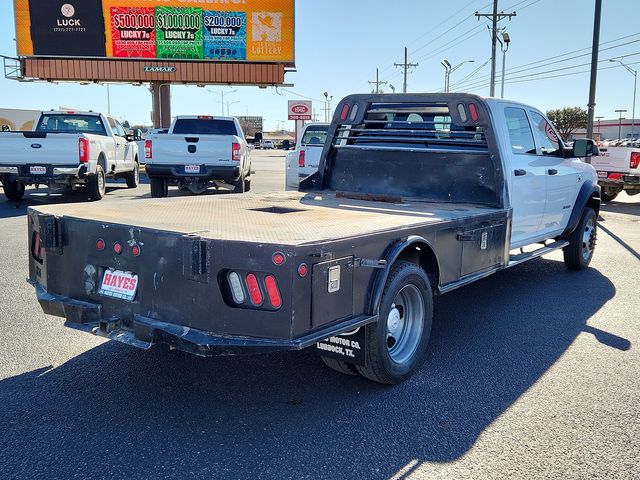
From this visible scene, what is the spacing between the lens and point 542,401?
13.4 ft

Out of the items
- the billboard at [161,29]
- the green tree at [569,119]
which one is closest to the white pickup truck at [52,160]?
the billboard at [161,29]

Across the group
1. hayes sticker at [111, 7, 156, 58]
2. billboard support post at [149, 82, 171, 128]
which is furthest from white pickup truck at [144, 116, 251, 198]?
billboard support post at [149, 82, 171, 128]

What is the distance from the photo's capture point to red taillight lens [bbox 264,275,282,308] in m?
3.26

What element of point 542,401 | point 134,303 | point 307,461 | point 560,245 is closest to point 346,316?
point 307,461

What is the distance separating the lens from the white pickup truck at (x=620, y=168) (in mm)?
16469

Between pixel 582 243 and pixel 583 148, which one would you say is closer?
pixel 583 148

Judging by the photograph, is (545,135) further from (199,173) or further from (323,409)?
(199,173)

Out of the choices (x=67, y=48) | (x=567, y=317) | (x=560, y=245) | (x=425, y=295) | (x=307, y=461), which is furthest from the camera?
(x=67, y=48)

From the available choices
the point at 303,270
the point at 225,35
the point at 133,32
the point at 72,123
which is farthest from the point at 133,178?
the point at 303,270

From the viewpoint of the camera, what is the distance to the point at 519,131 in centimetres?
655

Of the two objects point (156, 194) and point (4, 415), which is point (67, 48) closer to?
point (156, 194)

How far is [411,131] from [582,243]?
323cm

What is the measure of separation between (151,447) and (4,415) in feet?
3.34

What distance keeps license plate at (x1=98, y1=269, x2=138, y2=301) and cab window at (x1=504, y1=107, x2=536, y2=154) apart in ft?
13.1
